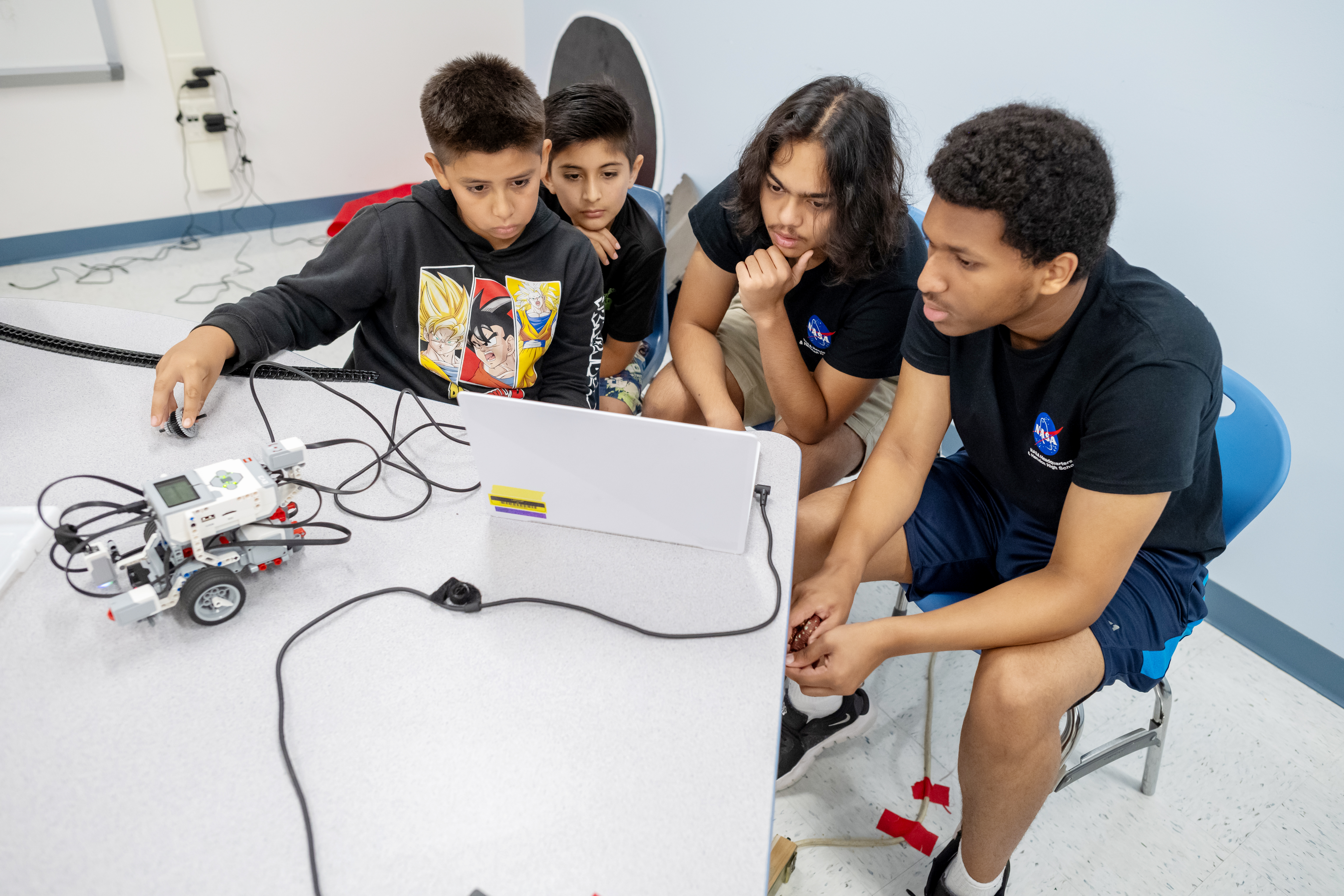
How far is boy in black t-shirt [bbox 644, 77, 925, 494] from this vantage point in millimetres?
1360

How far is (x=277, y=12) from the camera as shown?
3.15 meters

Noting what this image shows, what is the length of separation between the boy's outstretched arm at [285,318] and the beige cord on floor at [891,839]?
1046 mm

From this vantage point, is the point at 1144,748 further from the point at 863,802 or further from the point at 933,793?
the point at 863,802

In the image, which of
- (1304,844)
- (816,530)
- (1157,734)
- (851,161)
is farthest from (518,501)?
(1304,844)

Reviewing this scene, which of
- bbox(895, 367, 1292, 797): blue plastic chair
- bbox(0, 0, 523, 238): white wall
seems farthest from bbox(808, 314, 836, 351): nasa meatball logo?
bbox(0, 0, 523, 238): white wall

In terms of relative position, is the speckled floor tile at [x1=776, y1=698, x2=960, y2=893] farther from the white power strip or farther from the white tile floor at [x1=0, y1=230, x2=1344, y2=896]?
the white power strip

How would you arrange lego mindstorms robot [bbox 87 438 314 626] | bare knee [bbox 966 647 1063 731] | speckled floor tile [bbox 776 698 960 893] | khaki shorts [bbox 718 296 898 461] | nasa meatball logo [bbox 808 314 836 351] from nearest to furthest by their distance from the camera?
lego mindstorms robot [bbox 87 438 314 626], bare knee [bbox 966 647 1063 731], speckled floor tile [bbox 776 698 960 893], nasa meatball logo [bbox 808 314 836 351], khaki shorts [bbox 718 296 898 461]

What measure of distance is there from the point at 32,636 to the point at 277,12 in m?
3.13

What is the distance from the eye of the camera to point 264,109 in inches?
128

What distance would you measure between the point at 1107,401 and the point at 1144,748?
0.81 m

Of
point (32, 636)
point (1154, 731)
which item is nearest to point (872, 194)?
point (1154, 731)

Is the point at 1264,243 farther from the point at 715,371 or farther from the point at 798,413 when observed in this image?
the point at 715,371

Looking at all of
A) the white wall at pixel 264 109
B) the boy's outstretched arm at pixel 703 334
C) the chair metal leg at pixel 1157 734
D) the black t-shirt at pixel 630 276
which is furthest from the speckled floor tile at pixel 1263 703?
the white wall at pixel 264 109

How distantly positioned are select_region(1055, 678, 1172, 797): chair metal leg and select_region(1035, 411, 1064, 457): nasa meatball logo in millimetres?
488
